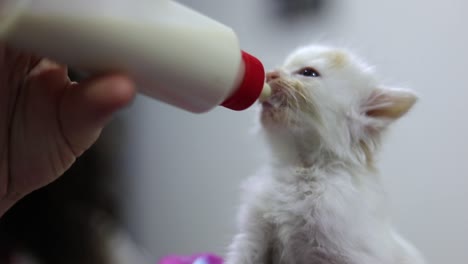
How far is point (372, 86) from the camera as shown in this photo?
80 cm

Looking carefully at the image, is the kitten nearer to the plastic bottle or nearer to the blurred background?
the blurred background

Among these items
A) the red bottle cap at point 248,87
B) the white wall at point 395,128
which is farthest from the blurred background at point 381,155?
the red bottle cap at point 248,87

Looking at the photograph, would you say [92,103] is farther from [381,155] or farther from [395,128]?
[395,128]

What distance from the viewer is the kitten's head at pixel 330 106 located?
2.39 feet

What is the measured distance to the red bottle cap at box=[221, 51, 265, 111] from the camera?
0.52 metres

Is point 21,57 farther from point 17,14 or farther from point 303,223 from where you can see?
point 303,223

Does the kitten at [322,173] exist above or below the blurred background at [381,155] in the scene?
above

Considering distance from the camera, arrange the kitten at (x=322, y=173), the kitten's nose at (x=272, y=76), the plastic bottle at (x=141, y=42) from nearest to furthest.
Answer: the plastic bottle at (x=141, y=42) < the kitten at (x=322, y=173) < the kitten's nose at (x=272, y=76)

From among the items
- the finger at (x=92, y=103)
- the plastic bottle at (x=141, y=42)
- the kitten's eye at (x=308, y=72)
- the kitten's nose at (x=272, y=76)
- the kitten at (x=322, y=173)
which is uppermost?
the plastic bottle at (x=141, y=42)

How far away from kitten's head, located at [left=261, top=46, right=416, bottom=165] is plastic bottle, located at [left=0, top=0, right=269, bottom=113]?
0.25 metres

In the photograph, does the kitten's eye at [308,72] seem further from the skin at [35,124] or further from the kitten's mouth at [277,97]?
the skin at [35,124]

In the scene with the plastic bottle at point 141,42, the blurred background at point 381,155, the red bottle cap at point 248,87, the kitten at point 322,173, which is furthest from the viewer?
the blurred background at point 381,155

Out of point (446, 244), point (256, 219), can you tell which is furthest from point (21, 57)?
point (446, 244)

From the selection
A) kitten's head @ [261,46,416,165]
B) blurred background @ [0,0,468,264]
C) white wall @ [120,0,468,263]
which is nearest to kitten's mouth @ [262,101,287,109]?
kitten's head @ [261,46,416,165]
